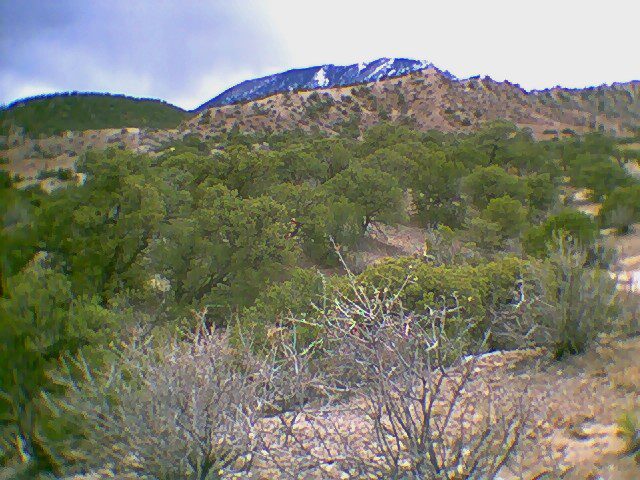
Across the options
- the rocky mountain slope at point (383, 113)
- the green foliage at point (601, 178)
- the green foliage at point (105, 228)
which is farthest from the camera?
the rocky mountain slope at point (383, 113)

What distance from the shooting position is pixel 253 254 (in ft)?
43.3

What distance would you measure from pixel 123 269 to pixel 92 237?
0.93m

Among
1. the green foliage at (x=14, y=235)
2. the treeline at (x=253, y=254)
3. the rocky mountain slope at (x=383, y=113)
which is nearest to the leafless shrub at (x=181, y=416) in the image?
the treeline at (x=253, y=254)

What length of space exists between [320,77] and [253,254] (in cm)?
Answer: 8962

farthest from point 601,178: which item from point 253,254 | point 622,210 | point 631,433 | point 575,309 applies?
point 631,433

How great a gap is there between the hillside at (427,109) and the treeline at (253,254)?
23263mm

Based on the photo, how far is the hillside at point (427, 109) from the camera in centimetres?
5000

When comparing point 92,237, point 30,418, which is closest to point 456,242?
point 92,237

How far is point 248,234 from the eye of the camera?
44.1 ft

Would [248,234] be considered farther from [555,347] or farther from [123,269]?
[555,347]

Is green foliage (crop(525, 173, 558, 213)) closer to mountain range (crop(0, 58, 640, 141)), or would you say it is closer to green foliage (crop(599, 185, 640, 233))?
green foliage (crop(599, 185, 640, 233))

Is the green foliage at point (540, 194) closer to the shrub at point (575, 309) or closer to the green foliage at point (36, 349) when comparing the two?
the shrub at point (575, 309)

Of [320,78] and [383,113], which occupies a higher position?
[320,78]

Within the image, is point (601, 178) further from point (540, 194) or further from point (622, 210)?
point (622, 210)
